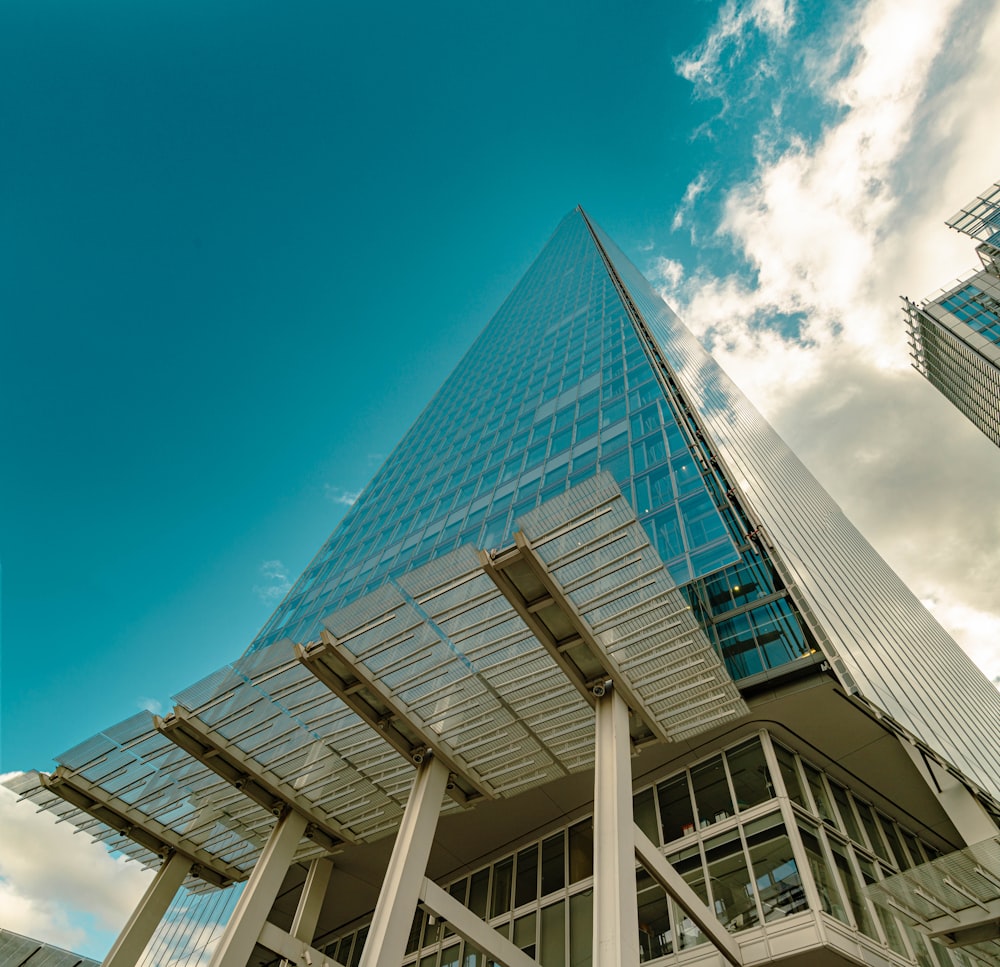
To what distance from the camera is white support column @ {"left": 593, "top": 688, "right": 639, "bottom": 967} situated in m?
9.70

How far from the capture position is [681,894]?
1184cm

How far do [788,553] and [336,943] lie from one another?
71.4 feet

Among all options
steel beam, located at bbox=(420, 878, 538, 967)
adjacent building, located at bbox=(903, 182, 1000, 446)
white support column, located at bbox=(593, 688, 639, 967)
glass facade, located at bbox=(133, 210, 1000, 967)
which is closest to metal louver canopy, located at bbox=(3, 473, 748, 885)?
white support column, located at bbox=(593, 688, 639, 967)

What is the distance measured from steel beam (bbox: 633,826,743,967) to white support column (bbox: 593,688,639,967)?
0.50 m

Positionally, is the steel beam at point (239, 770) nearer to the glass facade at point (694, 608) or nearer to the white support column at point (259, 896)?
the white support column at point (259, 896)

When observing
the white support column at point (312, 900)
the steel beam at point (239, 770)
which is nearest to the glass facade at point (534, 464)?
the white support column at point (312, 900)

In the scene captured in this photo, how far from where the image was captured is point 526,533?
42.5 feet

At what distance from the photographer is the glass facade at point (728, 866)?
45.8 ft

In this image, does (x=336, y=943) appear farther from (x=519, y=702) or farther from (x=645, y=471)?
(x=645, y=471)

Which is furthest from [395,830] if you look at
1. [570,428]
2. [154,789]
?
[570,428]

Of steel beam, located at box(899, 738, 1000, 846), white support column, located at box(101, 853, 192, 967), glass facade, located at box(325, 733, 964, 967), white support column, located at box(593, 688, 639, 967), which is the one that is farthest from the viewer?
white support column, located at box(101, 853, 192, 967)

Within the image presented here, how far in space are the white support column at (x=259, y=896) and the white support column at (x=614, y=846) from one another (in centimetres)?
877

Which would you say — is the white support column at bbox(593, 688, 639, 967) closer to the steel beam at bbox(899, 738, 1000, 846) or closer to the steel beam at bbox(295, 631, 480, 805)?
the steel beam at bbox(295, 631, 480, 805)

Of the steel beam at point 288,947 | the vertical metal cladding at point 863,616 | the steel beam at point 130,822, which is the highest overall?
the vertical metal cladding at point 863,616
